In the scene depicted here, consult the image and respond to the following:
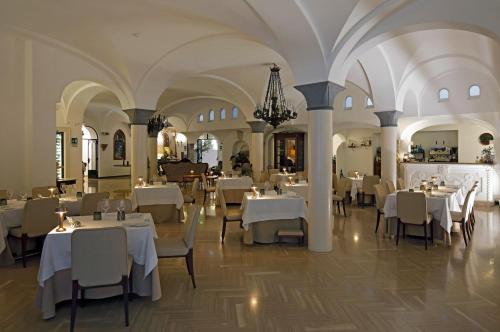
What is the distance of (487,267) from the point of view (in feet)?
17.7

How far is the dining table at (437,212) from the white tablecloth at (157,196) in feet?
15.4

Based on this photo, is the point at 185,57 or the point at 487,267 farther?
the point at 185,57

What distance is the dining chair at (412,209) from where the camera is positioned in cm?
644

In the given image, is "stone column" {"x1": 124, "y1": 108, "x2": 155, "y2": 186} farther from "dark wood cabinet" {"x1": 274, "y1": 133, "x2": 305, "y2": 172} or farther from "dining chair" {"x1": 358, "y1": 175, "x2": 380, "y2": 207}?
"dark wood cabinet" {"x1": 274, "y1": 133, "x2": 305, "y2": 172}

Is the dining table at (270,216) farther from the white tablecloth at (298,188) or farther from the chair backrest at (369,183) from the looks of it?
the chair backrest at (369,183)

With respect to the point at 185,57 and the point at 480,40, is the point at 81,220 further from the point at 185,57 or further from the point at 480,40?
the point at 480,40

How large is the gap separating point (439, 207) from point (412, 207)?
653mm

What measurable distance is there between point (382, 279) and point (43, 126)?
26.7 feet

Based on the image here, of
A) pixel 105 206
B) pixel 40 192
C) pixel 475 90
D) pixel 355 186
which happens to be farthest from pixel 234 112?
pixel 105 206

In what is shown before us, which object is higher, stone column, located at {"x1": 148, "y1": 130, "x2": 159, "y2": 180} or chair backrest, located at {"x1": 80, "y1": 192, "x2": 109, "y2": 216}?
stone column, located at {"x1": 148, "y1": 130, "x2": 159, "y2": 180}

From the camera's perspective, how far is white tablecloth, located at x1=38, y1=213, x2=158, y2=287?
3.72 metres

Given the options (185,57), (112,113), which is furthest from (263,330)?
(112,113)

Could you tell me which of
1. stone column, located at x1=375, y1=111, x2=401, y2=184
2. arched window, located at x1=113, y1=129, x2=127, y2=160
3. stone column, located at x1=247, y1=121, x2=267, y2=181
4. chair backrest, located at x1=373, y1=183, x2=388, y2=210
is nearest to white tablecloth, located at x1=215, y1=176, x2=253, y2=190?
stone column, located at x1=247, y1=121, x2=267, y2=181

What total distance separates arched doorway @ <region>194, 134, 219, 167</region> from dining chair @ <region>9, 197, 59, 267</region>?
18.8 metres
